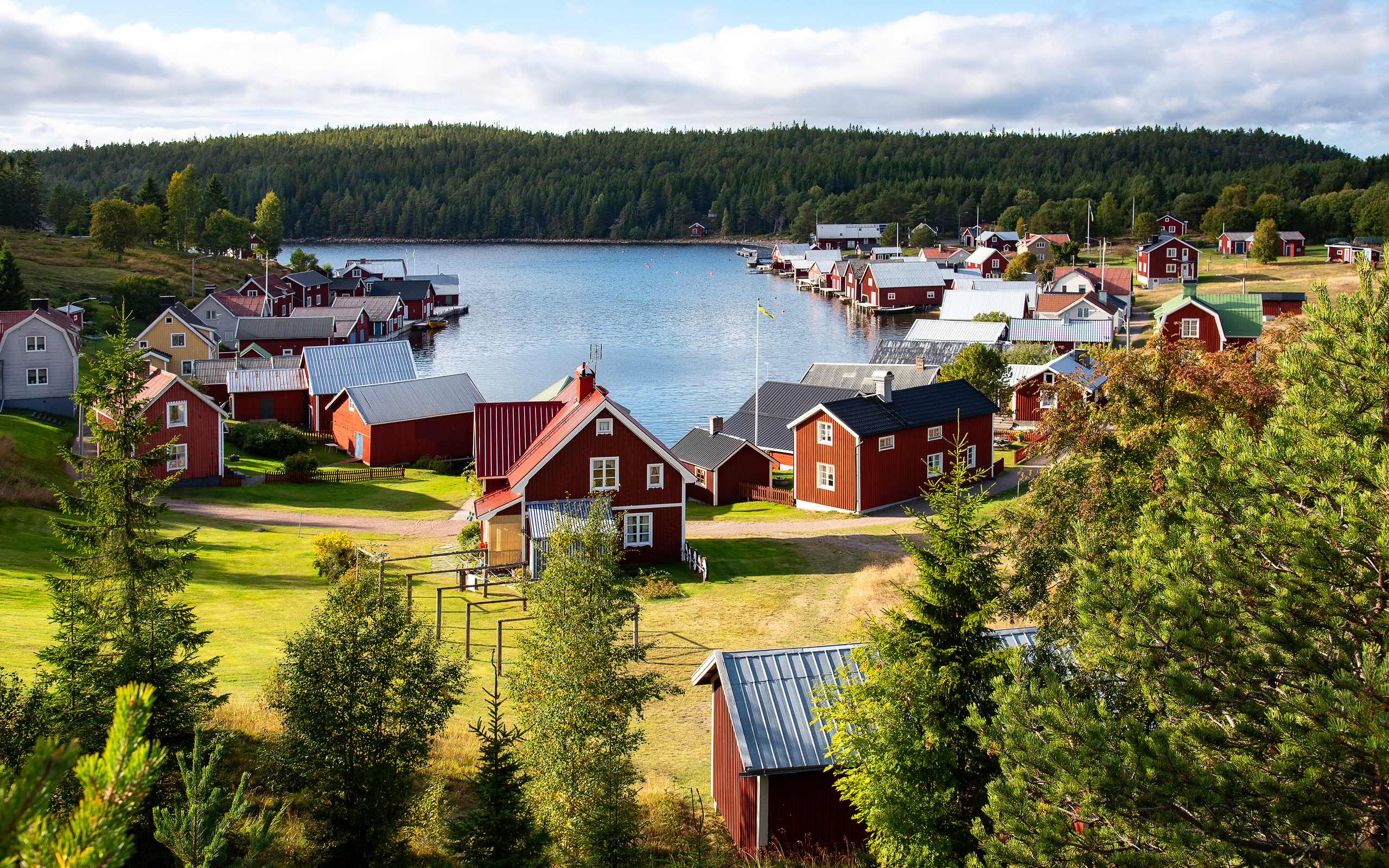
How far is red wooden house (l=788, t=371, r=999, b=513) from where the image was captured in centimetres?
4412

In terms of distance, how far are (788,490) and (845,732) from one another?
32166 millimetres

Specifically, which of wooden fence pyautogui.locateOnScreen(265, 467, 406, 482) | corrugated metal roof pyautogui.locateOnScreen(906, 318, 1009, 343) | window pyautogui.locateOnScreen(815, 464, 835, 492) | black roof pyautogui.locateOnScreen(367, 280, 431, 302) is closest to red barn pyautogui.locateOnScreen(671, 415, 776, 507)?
window pyautogui.locateOnScreen(815, 464, 835, 492)

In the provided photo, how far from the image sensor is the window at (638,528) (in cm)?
3612

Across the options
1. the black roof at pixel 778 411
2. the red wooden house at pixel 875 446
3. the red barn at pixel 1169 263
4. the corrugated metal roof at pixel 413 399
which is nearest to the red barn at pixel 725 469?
the black roof at pixel 778 411

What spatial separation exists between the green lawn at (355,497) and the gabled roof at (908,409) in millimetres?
15506

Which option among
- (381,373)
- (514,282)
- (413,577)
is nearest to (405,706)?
(413,577)

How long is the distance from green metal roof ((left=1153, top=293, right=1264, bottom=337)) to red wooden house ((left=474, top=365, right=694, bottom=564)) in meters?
46.3

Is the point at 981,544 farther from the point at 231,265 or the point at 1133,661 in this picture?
the point at 231,265

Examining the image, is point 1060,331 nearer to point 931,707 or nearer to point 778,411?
point 778,411

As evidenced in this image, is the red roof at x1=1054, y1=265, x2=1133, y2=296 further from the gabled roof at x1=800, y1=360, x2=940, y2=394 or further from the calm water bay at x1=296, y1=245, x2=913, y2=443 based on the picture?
the gabled roof at x1=800, y1=360, x2=940, y2=394

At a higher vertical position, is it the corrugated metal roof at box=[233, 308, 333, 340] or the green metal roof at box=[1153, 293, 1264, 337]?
the green metal roof at box=[1153, 293, 1264, 337]

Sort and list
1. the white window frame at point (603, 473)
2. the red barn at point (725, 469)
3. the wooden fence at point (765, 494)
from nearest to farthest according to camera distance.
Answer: the white window frame at point (603, 473) < the wooden fence at point (765, 494) < the red barn at point (725, 469)

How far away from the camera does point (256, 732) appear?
18.0 metres

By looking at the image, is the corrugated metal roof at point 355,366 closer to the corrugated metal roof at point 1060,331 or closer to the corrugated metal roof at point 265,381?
the corrugated metal roof at point 265,381
